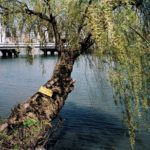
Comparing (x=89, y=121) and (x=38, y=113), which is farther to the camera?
(x=89, y=121)

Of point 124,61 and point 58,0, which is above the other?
point 58,0

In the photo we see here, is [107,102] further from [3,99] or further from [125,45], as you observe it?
[125,45]

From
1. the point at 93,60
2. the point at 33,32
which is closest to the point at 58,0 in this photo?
the point at 33,32

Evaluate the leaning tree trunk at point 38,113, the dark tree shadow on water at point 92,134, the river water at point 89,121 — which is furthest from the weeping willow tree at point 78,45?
the dark tree shadow on water at point 92,134

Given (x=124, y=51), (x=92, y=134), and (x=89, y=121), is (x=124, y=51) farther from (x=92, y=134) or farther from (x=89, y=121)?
(x=89, y=121)

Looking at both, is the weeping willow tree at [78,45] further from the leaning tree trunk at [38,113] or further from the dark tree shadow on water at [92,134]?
the dark tree shadow on water at [92,134]

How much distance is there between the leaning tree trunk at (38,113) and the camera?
1159 centimetres

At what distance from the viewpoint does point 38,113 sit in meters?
13.1

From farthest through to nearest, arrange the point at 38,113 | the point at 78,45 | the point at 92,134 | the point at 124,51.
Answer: the point at 92,134 < the point at 78,45 < the point at 38,113 < the point at 124,51

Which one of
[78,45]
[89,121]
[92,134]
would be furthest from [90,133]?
[78,45]

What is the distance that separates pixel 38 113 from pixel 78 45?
8.75 feet

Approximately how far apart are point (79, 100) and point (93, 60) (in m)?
12.3

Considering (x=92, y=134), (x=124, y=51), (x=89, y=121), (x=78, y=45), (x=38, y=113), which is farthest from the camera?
(x=89, y=121)

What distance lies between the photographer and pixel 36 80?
4053cm
